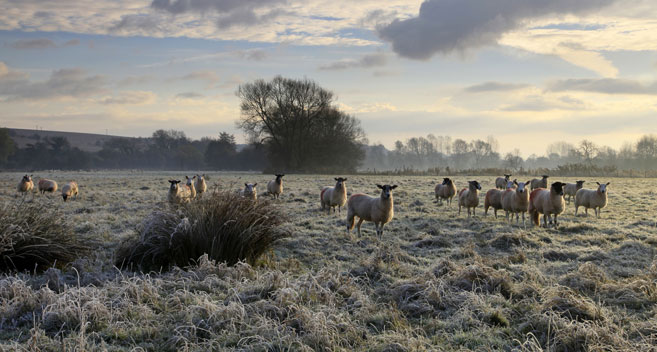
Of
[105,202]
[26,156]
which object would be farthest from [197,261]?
[26,156]

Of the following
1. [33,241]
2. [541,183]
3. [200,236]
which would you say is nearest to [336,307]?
[200,236]

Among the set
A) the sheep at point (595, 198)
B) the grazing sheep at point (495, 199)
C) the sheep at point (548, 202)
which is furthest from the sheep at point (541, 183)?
the sheep at point (548, 202)

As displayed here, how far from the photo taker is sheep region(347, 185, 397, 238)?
11.3 metres

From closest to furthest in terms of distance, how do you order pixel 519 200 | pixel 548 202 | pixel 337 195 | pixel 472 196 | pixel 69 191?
pixel 548 202
pixel 519 200
pixel 472 196
pixel 337 195
pixel 69 191

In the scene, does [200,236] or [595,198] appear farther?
[595,198]

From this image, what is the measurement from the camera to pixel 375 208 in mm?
11383

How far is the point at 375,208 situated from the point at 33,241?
764cm

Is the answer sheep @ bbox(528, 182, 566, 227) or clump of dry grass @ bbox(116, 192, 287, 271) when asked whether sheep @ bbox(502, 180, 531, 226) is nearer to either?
sheep @ bbox(528, 182, 566, 227)

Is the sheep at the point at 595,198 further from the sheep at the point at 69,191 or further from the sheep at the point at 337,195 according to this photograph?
the sheep at the point at 69,191

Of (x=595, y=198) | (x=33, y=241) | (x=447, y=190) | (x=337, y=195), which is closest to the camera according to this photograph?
(x=33, y=241)

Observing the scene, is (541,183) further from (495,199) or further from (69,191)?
(69,191)

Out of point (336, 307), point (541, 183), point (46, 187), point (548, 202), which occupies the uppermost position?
point (541, 183)

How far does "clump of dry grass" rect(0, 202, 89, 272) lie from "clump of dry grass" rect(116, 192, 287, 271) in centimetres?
100

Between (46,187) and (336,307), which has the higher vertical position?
(46,187)
